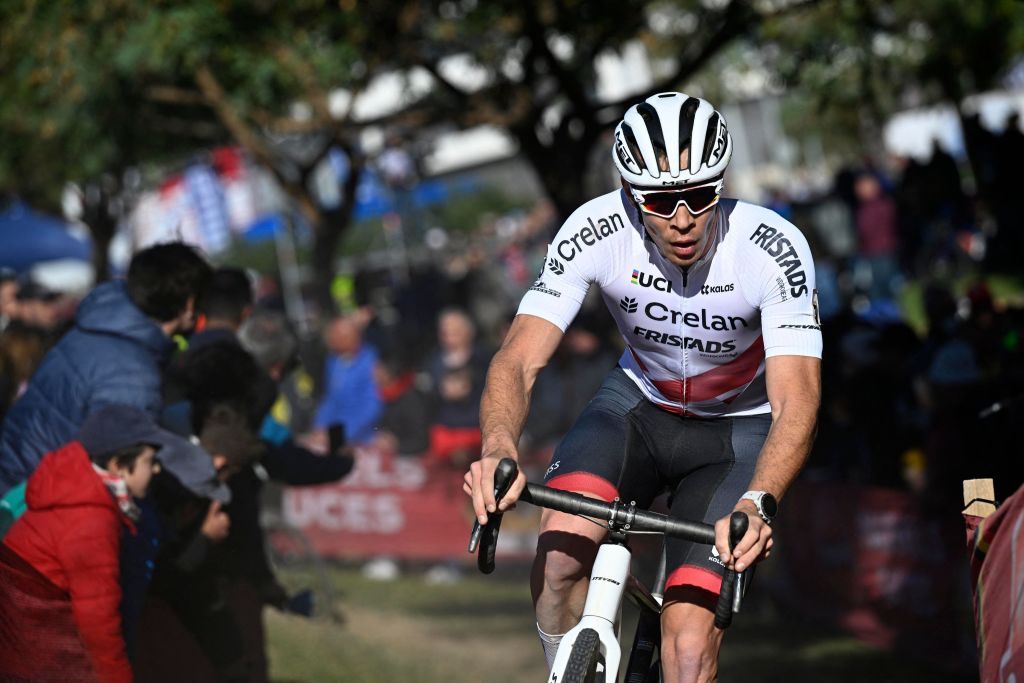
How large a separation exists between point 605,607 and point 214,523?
288cm

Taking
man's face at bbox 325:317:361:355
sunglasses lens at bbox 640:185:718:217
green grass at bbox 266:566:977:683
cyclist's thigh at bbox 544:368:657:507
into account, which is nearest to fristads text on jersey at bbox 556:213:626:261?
sunglasses lens at bbox 640:185:718:217

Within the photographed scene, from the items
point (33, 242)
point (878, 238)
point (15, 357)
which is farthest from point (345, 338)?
point (33, 242)

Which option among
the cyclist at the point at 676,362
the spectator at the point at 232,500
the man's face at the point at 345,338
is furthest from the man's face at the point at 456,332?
the cyclist at the point at 676,362

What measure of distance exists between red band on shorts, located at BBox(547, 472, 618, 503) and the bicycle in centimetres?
20

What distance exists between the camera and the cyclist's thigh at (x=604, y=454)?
4914 millimetres

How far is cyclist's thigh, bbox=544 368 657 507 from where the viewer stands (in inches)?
193

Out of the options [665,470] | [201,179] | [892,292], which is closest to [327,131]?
[892,292]

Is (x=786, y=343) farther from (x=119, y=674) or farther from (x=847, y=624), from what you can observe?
(x=847, y=624)

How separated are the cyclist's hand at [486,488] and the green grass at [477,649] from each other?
4.98 metres

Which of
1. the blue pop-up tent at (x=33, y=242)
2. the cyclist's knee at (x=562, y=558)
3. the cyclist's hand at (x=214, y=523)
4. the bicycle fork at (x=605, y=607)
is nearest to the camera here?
the bicycle fork at (x=605, y=607)

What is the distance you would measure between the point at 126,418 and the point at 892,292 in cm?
1281

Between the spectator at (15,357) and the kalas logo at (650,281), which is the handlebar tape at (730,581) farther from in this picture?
the spectator at (15,357)

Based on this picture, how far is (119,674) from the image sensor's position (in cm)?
571

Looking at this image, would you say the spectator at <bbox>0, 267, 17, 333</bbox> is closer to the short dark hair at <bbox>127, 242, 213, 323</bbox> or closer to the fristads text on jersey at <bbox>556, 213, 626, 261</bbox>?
the short dark hair at <bbox>127, 242, 213, 323</bbox>
